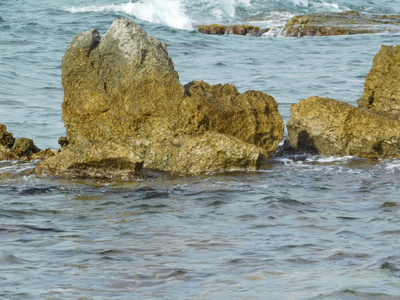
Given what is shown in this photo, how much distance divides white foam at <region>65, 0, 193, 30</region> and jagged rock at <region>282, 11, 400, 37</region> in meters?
6.37

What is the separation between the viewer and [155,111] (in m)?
9.85

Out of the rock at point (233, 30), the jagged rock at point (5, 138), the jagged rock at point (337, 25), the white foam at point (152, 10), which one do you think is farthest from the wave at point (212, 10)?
the jagged rock at point (5, 138)

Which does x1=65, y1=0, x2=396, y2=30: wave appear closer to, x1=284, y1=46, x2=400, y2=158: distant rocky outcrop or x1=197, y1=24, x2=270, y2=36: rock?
x1=197, y1=24, x2=270, y2=36: rock

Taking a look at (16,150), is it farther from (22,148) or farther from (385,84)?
(385,84)

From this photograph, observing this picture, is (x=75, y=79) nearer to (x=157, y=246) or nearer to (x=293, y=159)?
(x=293, y=159)

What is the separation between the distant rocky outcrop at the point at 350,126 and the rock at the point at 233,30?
18.1m

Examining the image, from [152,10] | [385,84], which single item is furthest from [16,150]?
[152,10]

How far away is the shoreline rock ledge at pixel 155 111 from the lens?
30.6 feet

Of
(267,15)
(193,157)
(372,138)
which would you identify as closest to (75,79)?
(193,157)

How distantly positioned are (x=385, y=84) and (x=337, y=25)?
17.9 meters

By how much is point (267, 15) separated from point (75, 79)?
82.7 ft

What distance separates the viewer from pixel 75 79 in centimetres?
1026

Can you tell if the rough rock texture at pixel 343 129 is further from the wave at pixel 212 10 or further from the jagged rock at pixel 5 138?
the wave at pixel 212 10

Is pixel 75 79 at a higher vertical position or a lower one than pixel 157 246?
higher
